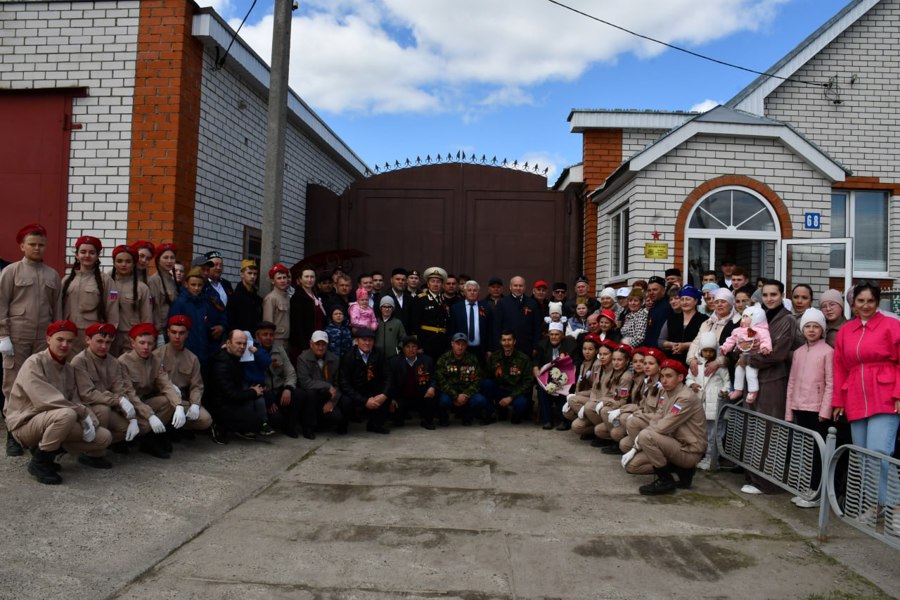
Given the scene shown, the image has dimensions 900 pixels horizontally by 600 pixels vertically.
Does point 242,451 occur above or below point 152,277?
below

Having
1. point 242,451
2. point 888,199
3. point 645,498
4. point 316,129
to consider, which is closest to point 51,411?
point 242,451

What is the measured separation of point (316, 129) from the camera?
13.0 m

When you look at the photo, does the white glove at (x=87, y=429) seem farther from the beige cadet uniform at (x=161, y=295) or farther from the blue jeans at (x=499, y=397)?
the blue jeans at (x=499, y=397)

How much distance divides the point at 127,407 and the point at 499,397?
4.53m

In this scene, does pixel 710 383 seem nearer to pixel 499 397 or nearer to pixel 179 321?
pixel 499 397

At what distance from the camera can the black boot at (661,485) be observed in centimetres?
550

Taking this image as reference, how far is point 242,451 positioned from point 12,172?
17.3 ft

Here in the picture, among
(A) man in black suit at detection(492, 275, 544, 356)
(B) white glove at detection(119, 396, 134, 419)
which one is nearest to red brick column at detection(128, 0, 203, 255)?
(B) white glove at detection(119, 396, 134, 419)

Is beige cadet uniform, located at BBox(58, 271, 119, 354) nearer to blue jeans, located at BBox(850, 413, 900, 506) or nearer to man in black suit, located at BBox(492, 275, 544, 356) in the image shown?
man in black suit, located at BBox(492, 275, 544, 356)

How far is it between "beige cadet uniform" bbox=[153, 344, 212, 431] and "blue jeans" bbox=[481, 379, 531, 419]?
138 inches

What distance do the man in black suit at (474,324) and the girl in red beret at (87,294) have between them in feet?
13.8

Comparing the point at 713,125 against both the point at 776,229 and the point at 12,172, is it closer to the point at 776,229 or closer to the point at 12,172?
the point at 776,229

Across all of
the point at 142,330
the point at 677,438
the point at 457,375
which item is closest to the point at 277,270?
the point at 142,330

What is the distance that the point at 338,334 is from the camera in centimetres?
788
